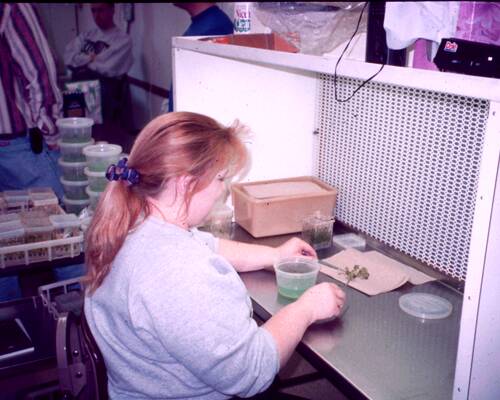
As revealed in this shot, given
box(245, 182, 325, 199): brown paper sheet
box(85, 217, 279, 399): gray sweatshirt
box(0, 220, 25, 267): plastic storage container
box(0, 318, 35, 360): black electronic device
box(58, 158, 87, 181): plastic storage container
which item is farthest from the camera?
box(58, 158, 87, 181): plastic storage container

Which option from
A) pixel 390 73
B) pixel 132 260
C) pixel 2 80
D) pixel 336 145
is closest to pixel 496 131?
pixel 390 73

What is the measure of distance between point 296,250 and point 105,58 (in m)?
4.20

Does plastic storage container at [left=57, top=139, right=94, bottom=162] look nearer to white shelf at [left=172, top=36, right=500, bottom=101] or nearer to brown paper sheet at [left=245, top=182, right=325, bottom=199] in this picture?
brown paper sheet at [left=245, top=182, right=325, bottom=199]

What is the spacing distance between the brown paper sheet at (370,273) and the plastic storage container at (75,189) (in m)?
1.59

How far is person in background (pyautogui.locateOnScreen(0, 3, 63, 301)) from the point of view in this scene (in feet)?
8.86

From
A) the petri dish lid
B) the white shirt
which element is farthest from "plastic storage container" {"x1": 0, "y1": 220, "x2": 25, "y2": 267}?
the white shirt

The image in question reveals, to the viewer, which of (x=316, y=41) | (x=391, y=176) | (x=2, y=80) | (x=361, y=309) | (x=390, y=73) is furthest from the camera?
(x=2, y=80)

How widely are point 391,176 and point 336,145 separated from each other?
30 cm

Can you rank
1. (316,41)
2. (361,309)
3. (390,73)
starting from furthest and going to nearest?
(316,41) → (361,309) → (390,73)

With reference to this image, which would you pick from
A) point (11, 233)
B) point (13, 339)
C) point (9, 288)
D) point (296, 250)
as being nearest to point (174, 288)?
point (296, 250)

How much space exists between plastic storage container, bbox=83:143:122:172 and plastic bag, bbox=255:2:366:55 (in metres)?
1.25

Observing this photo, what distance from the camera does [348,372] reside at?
1.06 meters

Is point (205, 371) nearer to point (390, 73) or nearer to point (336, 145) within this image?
point (390, 73)

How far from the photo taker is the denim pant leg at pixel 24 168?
8.95ft
